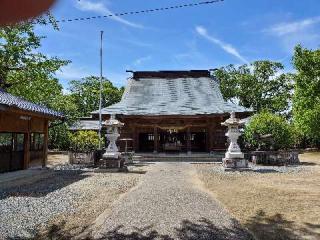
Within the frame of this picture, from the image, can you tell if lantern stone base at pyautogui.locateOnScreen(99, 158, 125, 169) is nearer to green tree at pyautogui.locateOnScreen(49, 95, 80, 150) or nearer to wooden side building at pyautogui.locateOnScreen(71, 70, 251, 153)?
wooden side building at pyautogui.locateOnScreen(71, 70, 251, 153)

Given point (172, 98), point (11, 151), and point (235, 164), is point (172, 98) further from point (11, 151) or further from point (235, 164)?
point (11, 151)

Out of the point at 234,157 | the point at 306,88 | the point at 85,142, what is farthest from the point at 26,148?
the point at 306,88

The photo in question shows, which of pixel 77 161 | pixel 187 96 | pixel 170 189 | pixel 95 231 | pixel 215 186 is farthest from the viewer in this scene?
pixel 187 96

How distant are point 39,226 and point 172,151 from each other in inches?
893

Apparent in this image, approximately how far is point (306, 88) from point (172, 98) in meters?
12.8

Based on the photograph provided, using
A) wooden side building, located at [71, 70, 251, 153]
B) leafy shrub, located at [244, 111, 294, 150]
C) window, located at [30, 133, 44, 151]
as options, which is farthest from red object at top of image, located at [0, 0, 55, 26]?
wooden side building, located at [71, 70, 251, 153]

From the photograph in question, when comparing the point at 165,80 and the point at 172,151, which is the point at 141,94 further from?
the point at 172,151

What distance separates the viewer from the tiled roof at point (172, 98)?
89.1 ft

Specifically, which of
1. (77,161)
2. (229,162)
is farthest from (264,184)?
(77,161)

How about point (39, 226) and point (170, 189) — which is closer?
point (39, 226)

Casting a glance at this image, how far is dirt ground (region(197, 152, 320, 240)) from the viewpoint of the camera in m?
6.49

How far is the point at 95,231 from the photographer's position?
6242 mm

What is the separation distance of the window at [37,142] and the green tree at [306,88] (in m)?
23.1

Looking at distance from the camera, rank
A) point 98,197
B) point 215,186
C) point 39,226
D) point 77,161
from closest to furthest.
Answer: point 39,226 → point 98,197 → point 215,186 → point 77,161
